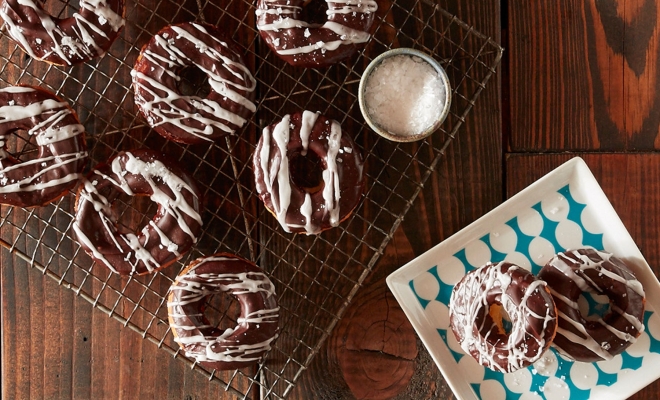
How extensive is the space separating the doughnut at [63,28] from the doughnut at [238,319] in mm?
718

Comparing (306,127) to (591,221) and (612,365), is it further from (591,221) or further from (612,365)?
(612,365)

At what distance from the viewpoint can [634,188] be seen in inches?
78.2

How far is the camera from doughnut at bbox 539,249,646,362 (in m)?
1.75

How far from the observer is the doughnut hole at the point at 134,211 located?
1992 mm

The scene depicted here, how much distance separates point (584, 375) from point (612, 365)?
87mm

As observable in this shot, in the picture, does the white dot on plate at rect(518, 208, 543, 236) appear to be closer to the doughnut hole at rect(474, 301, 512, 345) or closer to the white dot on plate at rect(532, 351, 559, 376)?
the doughnut hole at rect(474, 301, 512, 345)

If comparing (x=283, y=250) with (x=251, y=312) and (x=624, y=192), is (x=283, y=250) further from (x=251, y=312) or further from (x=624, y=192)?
(x=624, y=192)

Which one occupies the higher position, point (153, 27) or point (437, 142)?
point (437, 142)

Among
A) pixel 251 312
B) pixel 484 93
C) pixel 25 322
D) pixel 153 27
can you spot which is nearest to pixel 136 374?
pixel 25 322

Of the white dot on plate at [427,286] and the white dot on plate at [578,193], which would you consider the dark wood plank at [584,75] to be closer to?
the white dot on plate at [578,193]

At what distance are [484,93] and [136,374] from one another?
143 centimetres

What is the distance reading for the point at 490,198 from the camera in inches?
78.7

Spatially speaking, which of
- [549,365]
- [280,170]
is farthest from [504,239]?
[280,170]

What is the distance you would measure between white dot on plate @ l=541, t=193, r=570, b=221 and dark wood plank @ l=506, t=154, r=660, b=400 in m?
0.10
